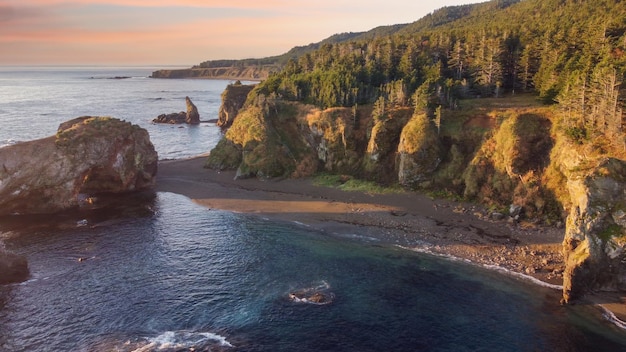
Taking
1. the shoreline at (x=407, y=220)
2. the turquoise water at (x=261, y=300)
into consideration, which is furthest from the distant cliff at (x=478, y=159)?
the turquoise water at (x=261, y=300)

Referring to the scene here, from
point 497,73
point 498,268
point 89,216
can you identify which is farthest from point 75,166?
point 497,73

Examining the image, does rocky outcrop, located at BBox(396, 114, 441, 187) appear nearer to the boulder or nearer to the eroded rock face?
the eroded rock face

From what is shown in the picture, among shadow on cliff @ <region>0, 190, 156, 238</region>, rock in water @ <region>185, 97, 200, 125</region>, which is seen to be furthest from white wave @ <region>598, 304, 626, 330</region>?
rock in water @ <region>185, 97, 200, 125</region>

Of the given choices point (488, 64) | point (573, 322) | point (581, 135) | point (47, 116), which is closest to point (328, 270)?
point (573, 322)

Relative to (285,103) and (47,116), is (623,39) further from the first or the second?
(47,116)

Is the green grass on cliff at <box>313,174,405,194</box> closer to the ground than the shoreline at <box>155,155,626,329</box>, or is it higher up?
higher up

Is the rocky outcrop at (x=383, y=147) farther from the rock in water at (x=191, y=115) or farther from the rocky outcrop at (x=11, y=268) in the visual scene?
the rock in water at (x=191, y=115)
